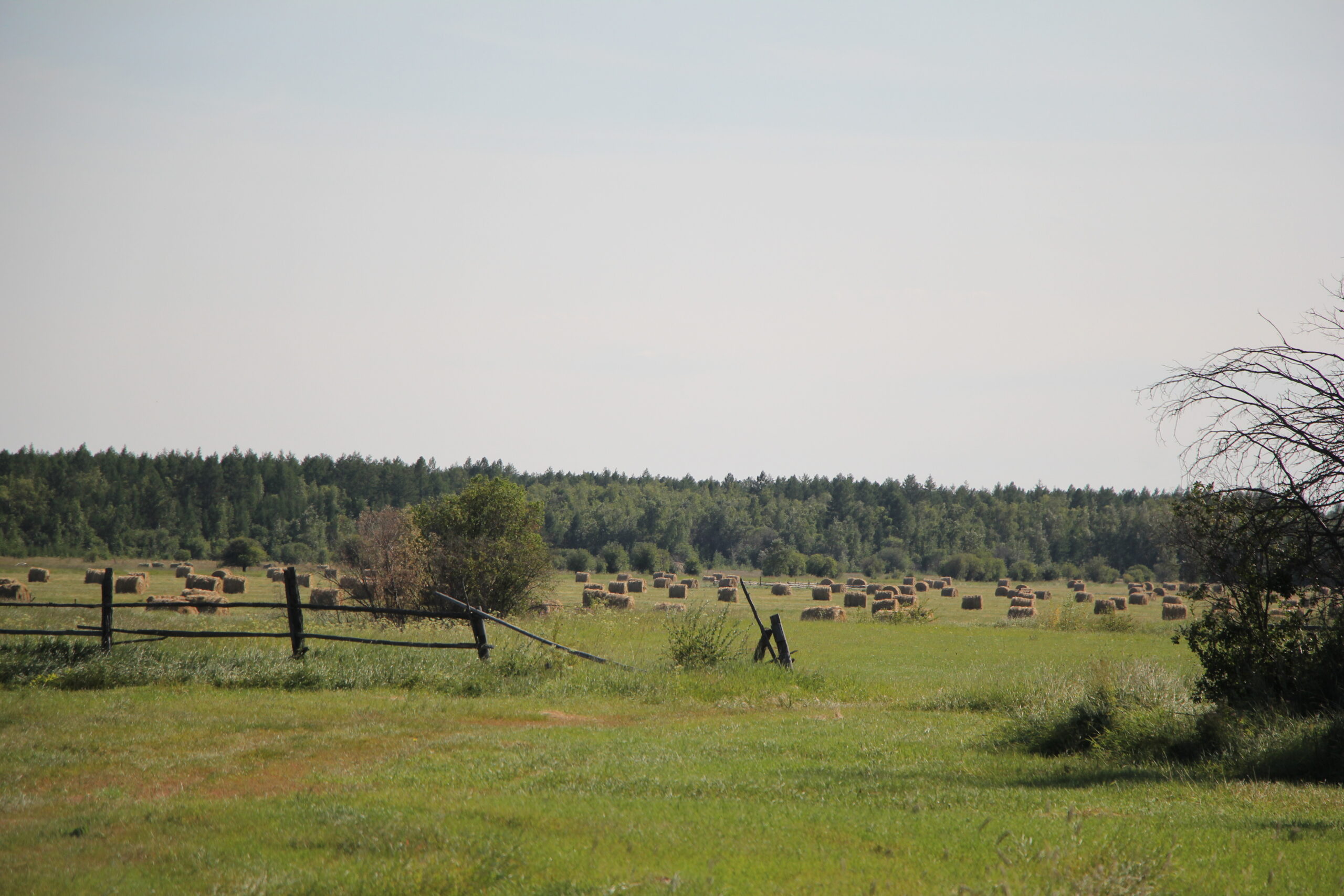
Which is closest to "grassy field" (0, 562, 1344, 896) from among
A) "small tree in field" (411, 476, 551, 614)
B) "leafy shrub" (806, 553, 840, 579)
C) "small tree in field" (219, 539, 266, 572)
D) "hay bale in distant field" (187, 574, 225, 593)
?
"small tree in field" (411, 476, 551, 614)

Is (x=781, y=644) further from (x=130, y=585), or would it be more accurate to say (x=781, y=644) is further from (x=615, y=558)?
(x=615, y=558)

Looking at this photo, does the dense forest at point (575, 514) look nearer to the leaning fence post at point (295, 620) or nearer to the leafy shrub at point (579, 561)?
the leafy shrub at point (579, 561)

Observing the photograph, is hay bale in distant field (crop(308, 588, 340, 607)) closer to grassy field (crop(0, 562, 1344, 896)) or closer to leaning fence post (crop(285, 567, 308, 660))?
grassy field (crop(0, 562, 1344, 896))

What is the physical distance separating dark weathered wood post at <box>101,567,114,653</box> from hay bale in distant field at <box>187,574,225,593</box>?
39904 mm

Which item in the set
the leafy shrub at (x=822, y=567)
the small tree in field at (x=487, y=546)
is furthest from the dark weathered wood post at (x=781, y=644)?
the leafy shrub at (x=822, y=567)

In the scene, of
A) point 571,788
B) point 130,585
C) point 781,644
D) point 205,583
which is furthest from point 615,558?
point 571,788

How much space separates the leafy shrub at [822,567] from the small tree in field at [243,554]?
59988mm

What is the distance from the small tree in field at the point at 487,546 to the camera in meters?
35.3

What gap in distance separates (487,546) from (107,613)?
19.5 meters

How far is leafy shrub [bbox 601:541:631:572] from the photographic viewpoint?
106312 millimetres

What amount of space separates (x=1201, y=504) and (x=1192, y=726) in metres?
3.13

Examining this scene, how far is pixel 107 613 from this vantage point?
16703 millimetres

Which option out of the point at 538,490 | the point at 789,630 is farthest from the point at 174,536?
the point at 789,630

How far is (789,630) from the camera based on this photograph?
40.2 meters
